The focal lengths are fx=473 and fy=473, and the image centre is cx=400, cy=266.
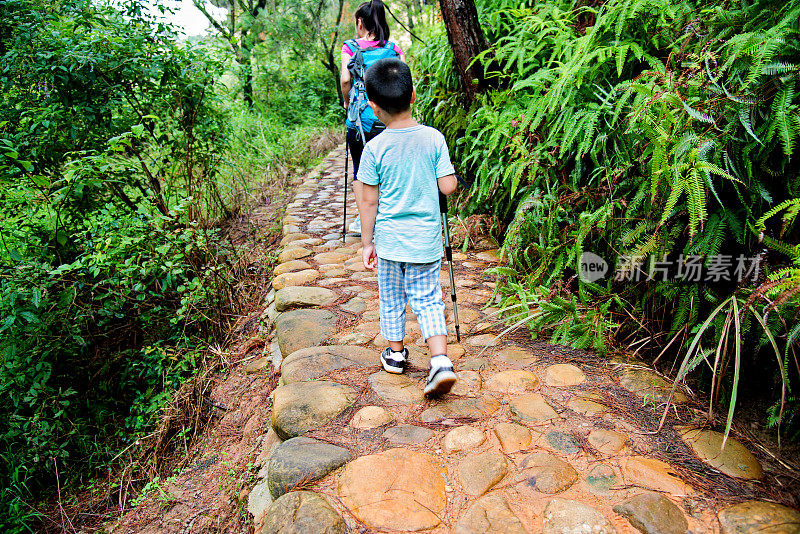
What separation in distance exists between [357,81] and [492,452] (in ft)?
10.5

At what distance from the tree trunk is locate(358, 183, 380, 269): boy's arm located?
9.20 feet

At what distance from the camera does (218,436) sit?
3.02 metres

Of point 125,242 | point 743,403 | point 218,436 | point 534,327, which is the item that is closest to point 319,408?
point 218,436

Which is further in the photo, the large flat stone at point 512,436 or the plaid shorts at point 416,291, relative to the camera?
the plaid shorts at point 416,291

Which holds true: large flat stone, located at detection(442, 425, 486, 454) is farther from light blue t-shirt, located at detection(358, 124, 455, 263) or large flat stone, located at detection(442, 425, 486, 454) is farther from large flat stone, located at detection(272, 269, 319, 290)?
large flat stone, located at detection(272, 269, 319, 290)

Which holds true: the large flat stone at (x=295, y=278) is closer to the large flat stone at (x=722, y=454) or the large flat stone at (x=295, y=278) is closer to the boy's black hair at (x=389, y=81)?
the boy's black hair at (x=389, y=81)

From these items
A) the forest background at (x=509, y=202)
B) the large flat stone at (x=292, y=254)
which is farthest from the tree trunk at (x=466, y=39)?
the large flat stone at (x=292, y=254)

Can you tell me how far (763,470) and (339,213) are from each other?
5.03 m

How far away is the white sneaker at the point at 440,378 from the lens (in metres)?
2.32

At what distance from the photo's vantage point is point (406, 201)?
241 centimetres

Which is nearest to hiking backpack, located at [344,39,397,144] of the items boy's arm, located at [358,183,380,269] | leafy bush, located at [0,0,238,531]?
leafy bush, located at [0,0,238,531]

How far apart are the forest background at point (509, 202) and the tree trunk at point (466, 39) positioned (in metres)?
0.03

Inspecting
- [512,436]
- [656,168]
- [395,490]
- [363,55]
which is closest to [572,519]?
[512,436]

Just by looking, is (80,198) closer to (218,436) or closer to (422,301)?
(218,436)
